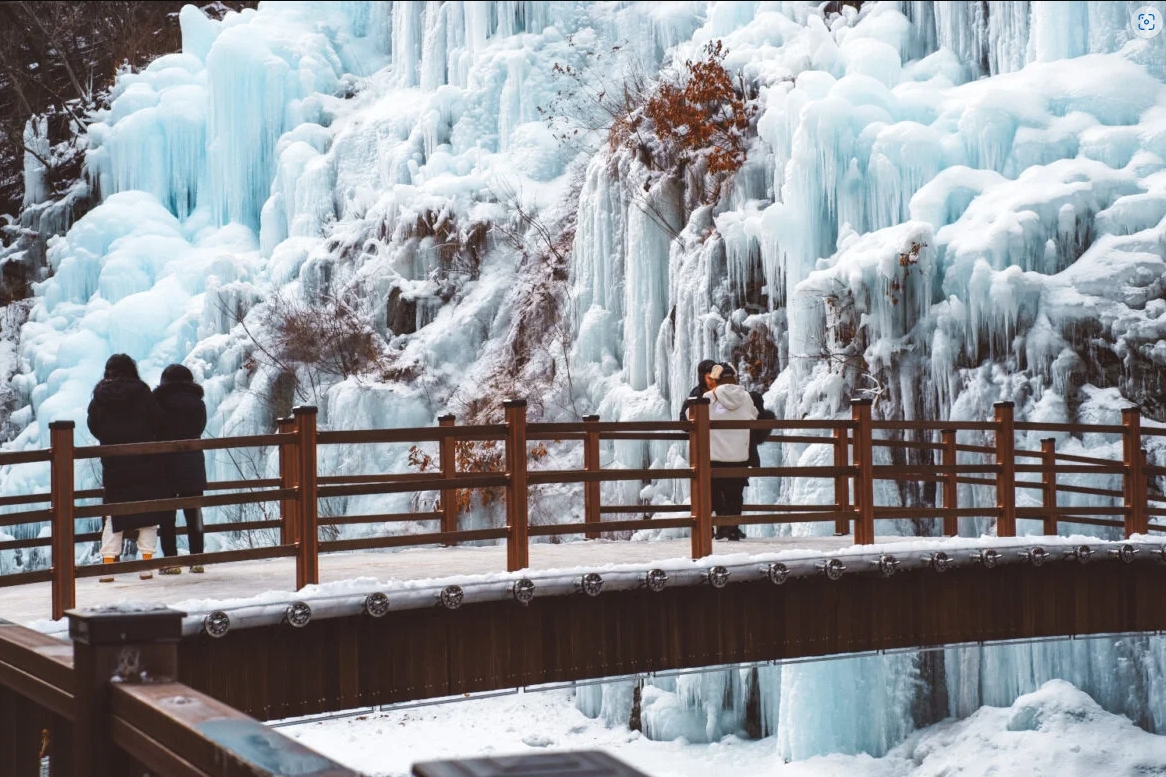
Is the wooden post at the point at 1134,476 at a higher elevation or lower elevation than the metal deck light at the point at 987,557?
higher

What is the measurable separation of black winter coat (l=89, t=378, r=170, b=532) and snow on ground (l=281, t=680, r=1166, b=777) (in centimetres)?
661

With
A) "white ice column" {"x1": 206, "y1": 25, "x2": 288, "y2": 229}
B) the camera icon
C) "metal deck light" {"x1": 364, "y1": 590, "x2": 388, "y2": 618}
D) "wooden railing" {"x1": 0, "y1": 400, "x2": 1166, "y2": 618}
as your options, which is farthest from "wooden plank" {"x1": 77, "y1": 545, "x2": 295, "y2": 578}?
"white ice column" {"x1": 206, "y1": 25, "x2": 288, "y2": 229}

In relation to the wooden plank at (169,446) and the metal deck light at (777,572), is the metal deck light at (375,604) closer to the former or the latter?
the wooden plank at (169,446)

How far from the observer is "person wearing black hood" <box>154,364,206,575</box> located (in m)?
9.52

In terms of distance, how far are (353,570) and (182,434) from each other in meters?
1.48

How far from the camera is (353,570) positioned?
9570mm

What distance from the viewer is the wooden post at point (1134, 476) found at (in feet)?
40.1

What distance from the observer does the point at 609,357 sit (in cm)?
2191

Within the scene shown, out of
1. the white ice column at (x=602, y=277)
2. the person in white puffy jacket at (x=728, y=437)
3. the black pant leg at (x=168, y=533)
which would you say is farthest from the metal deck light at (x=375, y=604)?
the white ice column at (x=602, y=277)

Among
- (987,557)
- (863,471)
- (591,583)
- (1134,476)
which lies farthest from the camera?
(1134,476)

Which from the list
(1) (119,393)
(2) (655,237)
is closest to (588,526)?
(1) (119,393)

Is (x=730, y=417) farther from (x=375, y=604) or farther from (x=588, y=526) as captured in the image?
(x=375, y=604)

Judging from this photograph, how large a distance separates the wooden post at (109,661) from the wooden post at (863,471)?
767 centimetres

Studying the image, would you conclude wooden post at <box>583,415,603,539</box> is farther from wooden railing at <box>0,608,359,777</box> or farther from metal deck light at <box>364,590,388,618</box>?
wooden railing at <box>0,608,359,777</box>
